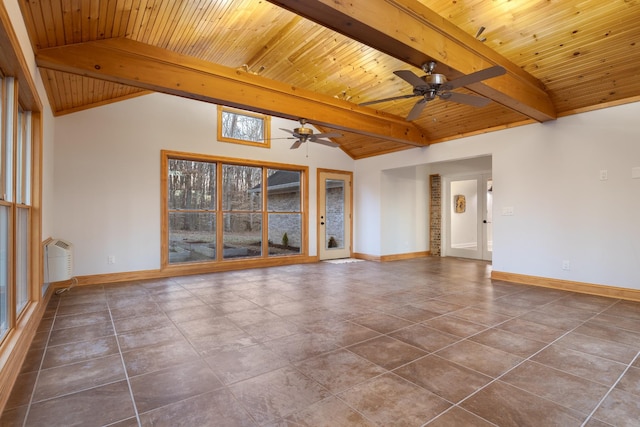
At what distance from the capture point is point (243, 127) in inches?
257

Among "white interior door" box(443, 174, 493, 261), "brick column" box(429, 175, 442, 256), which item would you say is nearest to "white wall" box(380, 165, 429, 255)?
"brick column" box(429, 175, 442, 256)

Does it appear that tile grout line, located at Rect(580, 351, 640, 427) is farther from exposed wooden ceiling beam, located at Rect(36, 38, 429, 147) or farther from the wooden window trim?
the wooden window trim

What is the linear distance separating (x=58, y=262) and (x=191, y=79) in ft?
9.28

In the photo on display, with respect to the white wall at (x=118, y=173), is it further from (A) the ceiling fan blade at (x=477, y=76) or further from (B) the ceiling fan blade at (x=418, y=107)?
(A) the ceiling fan blade at (x=477, y=76)

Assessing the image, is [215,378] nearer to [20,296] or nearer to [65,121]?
[20,296]

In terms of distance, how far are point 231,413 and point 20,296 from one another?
101 inches

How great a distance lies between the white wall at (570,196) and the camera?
165 inches

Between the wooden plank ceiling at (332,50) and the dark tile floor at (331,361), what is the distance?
2.54 meters

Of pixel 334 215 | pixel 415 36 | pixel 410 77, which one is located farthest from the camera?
pixel 334 215

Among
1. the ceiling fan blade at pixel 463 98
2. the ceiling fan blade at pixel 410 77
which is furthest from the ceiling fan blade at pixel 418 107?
the ceiling fan blade at pixel 410 77

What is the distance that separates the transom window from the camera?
6.24m

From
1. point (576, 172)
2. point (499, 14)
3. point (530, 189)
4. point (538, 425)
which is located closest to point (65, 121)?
point (499, 14)

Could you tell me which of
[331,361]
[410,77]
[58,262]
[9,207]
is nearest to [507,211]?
[410,77]

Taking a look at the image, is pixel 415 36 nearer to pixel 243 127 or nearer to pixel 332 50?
pixel 332 50
